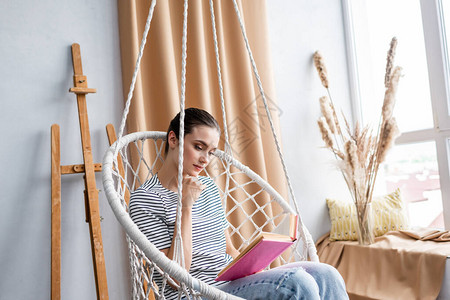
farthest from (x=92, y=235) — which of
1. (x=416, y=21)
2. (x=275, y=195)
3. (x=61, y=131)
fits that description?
(x=416, y=21)

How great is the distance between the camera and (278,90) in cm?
248

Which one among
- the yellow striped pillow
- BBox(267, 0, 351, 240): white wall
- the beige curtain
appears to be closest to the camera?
the beige curtain

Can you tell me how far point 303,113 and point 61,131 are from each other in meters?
1.37

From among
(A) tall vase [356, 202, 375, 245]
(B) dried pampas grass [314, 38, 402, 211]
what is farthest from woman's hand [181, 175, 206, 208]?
(A) tall vase [356, 202, 375, 245]

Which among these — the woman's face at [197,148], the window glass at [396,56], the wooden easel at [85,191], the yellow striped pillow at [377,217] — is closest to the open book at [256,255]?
the woman's face at [197,148]

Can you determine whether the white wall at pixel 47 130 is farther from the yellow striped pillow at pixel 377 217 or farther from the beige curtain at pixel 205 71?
the yellow striped pillow at pixel 377 217

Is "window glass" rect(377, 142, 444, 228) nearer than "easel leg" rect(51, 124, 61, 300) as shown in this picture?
No

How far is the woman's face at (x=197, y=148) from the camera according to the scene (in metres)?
1.39

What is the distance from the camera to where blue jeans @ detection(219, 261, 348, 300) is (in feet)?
3.46

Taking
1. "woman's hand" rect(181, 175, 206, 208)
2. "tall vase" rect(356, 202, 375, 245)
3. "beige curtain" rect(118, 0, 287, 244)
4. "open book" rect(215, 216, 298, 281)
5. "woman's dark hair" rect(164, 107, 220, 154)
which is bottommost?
"tall vase" rect(356, 202, 375, 245)

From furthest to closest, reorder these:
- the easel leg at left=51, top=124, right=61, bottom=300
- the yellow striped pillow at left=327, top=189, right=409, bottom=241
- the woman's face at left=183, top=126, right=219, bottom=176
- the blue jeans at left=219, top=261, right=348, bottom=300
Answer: the yellow striped pillow at left=327, top=189, right=409, bottom=241 < the easel leg at left=51, top=124, right=61, bottom=300 < the woman's face at left=183, top=126, right=219, bottom=176 < the blue jeans at left=219, top=261, right=348, bottom=300

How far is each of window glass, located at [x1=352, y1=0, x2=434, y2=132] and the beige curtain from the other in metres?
0.74

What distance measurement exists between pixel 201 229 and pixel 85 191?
2.14 feet

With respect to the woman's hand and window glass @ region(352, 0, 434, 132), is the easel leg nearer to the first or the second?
the woman's hand
